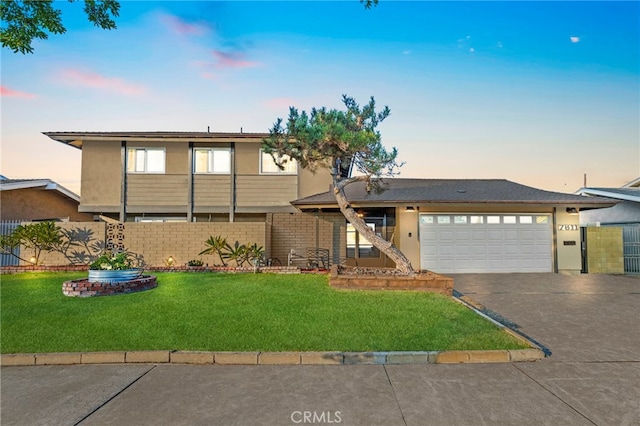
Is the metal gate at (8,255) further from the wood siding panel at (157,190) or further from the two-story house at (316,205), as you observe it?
the wood siding panel at (157,190)

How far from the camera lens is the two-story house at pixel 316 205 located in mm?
13258

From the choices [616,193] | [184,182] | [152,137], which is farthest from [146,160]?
[616,193]

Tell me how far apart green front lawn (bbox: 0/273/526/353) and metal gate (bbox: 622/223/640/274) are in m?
11.8

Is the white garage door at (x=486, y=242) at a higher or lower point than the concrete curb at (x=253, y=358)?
higher

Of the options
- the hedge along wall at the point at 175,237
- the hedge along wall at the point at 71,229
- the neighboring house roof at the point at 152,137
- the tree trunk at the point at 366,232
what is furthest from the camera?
the neighboring house roof at the point at 152,137

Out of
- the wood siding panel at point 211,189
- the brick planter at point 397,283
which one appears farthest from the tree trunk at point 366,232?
the wood siding panel at point 211,189

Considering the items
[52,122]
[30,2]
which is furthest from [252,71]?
[52,122]

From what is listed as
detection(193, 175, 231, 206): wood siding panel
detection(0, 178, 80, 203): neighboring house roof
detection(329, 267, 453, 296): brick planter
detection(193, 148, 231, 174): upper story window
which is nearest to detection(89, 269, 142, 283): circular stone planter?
detection(329, 267, 453, 296): brick planter

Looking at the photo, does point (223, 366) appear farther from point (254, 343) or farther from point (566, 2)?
point (566, 2)

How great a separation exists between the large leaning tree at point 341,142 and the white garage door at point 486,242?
4662mm

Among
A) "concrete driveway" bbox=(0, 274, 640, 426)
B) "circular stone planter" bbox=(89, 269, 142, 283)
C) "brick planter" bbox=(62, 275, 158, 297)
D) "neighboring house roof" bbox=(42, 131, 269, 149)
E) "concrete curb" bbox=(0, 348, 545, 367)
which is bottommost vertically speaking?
"concrete driveway" bbox=(0, 274, 640, 426)

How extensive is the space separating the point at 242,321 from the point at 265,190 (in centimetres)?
1007

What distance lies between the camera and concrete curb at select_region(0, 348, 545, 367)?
167 inches

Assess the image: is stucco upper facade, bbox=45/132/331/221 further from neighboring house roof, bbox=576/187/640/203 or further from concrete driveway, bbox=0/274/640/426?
neighboring house roof, bbox=576/187/640/203
